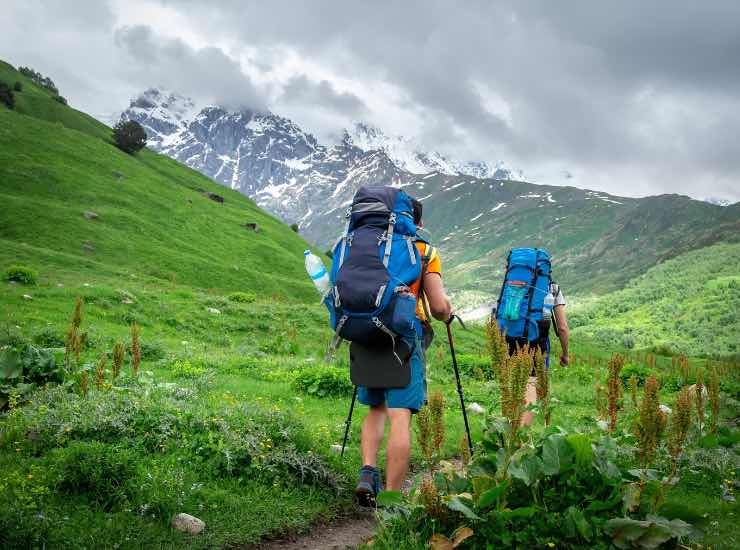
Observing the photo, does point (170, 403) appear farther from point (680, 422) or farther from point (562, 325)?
point (562, 325)

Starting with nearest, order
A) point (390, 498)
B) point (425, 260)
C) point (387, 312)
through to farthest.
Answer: point (390, 498) → point (387, 312) → point (425, 260)

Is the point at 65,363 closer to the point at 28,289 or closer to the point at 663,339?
the point at 28,289

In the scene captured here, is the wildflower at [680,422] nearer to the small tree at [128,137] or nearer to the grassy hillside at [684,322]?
the small tree at [128,137]

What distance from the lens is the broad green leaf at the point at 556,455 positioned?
4027 mm

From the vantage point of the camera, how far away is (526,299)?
802 cm

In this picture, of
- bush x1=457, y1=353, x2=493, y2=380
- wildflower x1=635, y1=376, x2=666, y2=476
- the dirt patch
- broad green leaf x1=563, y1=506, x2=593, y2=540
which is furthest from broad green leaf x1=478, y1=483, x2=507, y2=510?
bush x1=457, y1=353, x2=493, y2=380

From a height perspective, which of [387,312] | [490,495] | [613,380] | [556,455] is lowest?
[490,495]

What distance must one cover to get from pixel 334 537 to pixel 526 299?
4574 mm

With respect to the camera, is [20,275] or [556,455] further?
[20,275]

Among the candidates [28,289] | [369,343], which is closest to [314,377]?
[369,343]

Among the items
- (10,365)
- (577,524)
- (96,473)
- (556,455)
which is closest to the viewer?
(577,524)

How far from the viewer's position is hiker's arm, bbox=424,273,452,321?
5211mm

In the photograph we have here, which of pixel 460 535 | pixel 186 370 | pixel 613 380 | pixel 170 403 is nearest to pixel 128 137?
pixel 186 370

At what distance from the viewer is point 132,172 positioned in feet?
197
